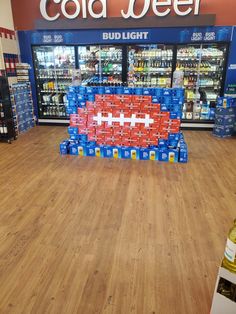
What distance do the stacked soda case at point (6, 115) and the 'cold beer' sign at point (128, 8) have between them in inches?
87.9

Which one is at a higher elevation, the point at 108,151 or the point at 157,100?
the point at 157,100

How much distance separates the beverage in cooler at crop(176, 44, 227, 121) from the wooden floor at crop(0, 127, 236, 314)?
2.54m

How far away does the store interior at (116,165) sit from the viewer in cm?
207

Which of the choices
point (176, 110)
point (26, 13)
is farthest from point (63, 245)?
point (26, 13)

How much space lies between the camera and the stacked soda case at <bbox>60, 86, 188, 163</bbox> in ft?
15.0

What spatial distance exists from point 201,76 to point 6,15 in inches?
207

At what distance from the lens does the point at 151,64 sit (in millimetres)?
6715

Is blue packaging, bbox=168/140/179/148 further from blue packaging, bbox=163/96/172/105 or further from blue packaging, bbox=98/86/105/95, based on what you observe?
blue packaging, bbox=98/86/105/95

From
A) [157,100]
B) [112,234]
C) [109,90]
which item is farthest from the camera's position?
[109,90]

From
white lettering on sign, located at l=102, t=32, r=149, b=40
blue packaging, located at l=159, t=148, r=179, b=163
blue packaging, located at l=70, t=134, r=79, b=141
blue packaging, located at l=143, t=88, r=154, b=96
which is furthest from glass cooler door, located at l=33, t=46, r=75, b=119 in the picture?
blue packaging, located at l=159, t=148, r=179, b=163

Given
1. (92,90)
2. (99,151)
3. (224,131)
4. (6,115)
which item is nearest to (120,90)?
(92,90)

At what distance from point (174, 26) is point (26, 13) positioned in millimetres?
3782

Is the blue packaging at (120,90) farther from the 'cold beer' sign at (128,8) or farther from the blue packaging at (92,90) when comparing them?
the 'cold beer' sign at (128,8)

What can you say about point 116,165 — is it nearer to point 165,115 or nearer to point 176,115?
point 165,115
